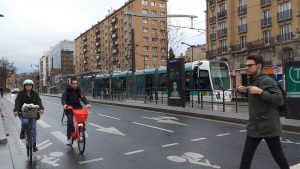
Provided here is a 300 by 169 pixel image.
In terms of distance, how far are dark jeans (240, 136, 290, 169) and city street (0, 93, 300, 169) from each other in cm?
190

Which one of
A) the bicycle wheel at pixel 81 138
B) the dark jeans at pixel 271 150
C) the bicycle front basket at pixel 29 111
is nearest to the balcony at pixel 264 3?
the bicycle wheel at pixel 81 138

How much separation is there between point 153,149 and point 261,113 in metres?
4.32

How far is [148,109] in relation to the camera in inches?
857

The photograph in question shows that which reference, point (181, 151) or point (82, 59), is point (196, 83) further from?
point (82, 59)

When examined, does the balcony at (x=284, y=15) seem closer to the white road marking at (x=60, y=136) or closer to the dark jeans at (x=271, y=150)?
the white road marking at (x=60, y=136)

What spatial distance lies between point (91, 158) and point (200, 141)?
310cm

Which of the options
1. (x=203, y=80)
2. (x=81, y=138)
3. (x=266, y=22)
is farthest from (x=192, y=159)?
(x=266, y=22)

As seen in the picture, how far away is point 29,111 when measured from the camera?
786 centimetres

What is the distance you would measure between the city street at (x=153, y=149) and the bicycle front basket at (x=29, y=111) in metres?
0.93

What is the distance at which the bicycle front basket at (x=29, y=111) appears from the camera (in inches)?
308

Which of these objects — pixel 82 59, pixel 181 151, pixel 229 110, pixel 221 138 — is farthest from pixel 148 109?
pixel 82 59

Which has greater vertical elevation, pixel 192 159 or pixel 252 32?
pixel 252 32

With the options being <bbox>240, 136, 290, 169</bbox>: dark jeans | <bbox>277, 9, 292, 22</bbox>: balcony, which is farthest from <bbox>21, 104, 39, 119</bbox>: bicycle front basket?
<bbox>277, 9, 292, 22</bbox>: balcony

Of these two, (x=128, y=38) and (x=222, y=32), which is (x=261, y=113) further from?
(x=128, y=38)
